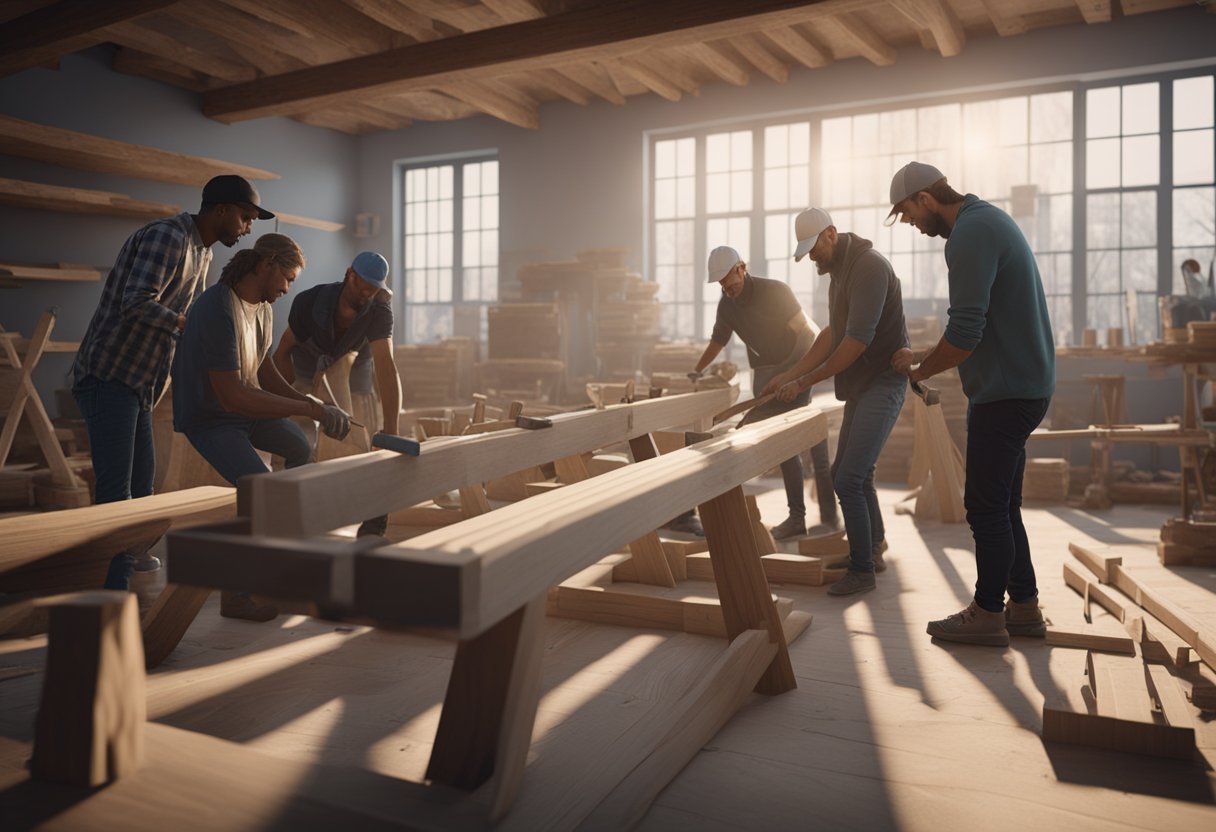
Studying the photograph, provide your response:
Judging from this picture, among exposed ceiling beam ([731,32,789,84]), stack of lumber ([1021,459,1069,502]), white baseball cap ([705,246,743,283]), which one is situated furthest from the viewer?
exposed ceiling beam ([731,32,789,84])

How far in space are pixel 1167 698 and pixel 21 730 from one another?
3134 mm

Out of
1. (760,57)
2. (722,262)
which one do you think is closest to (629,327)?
(760,57)

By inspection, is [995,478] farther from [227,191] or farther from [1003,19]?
[1003,19]

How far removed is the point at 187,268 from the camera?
3514 millimetres

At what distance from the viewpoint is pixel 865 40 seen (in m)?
8.26

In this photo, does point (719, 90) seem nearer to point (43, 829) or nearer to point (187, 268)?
point (187, 268)

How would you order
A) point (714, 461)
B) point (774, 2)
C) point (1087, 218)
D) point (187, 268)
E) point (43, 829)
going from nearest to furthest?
1. point (43, 829)
2. point (714, 461)
3. point (187, 268)
4. point (774, 2)
5. point (1087, 218)

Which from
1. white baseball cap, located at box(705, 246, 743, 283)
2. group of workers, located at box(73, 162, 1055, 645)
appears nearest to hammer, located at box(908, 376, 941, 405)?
group of workers, located at box(73, 162, 1055, 645)

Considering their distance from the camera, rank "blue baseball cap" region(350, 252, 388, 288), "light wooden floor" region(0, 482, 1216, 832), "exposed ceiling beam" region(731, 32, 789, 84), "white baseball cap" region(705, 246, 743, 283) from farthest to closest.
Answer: "exposed ceiling beam" region(731, 32, 789, 84) → "white baseball cap" region(705, 246, 743, 283) → "blue baseball cap" region(350, 252, 388, 288) → "light wooden floor" region(0, 482, 1216, 832)

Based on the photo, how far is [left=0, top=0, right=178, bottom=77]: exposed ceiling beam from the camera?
6484 mm

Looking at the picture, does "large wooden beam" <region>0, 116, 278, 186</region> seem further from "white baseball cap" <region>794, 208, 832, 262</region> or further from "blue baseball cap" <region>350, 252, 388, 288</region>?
"white baseball cap" <region>794, 208, 832, 262</region>

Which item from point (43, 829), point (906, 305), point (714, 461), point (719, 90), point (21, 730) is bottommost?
point (21, 730)

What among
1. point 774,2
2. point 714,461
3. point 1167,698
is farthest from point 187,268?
point 774,2

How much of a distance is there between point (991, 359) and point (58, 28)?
7.15 meters
